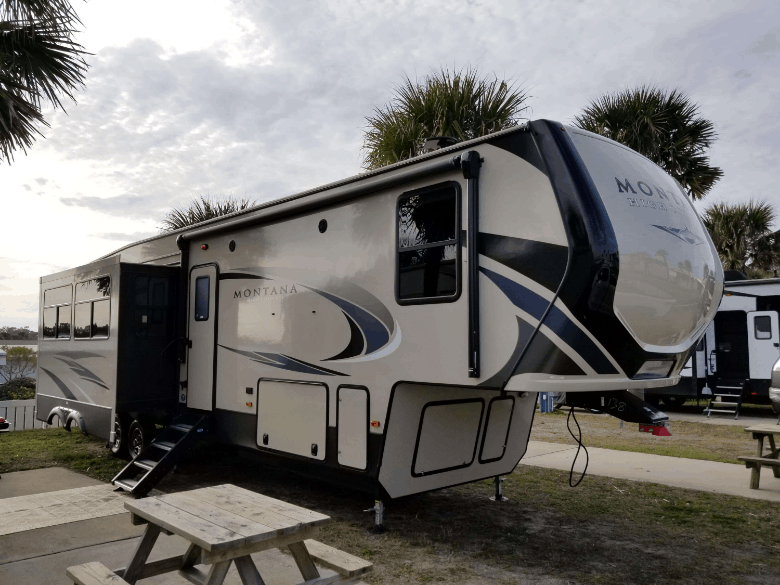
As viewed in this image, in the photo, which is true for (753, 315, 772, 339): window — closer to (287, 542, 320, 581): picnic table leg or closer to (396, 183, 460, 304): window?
(396, 183, 460, 304): window

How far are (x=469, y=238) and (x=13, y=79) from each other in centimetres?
626

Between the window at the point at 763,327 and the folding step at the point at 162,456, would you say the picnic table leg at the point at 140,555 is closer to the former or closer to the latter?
the folding step at the point at 162,456

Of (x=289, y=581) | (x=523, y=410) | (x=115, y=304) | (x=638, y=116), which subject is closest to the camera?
(x=289, y=581)

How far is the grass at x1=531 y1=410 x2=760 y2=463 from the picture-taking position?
351 inches

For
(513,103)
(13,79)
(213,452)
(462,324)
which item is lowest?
(213,452)

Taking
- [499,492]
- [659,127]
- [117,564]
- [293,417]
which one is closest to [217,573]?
[117,564]

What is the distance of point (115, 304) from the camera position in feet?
24.2

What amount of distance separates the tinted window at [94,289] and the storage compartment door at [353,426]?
12.5 feet

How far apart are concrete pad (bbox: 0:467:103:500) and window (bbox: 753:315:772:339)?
12.1 m

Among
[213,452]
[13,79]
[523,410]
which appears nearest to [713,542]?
[523,410]

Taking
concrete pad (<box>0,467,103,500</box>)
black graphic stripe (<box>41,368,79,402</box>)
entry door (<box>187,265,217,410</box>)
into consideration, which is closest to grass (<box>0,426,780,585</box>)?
concrete pad (<box>0,467,103,500</box>)

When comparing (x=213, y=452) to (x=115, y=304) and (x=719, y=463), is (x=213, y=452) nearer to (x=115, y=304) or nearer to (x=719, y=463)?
(x=115, y=304)

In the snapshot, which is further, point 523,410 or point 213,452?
point 213,452

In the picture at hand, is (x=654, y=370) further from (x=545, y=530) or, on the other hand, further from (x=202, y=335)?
(x=202, y=335)
